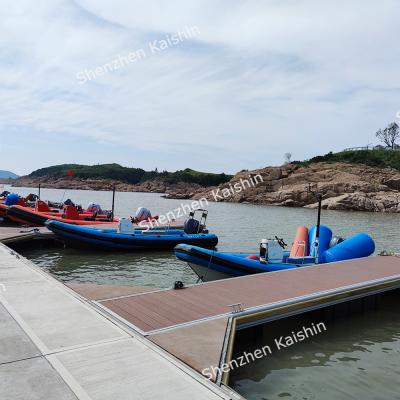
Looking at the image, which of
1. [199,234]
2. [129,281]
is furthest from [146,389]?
[199,234]

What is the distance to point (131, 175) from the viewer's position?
134 meters

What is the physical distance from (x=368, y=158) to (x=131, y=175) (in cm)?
7969

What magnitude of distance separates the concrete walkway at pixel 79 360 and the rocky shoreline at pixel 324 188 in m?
48.8

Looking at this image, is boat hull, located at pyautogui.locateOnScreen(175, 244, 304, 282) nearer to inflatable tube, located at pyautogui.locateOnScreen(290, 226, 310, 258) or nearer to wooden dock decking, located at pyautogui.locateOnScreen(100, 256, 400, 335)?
wooden dock decking, located at pyautogui.locateOnScreen(100, 256, 400, 335)

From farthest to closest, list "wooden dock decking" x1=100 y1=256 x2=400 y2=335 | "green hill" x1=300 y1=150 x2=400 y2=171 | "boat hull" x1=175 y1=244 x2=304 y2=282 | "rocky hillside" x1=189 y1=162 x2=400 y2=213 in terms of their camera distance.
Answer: "green hill" x1=300 y1=150 x2=400 y2=171
"rocky hillside" x1=189 y1=162 x2=400 y2=213
"boat hull" x1=175 y1=244 x2=304 y2=282
"wooden dock decking" x1=100 y1=256 x2=400 y2=335

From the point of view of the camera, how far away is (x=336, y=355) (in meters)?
6.70

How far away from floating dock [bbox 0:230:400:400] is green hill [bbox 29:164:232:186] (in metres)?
96.0

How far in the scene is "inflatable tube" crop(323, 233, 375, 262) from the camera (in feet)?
39.8

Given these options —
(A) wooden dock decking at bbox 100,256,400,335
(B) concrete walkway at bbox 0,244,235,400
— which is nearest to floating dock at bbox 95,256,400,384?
(A) wooden dock decking at bbox 100,256,400,335

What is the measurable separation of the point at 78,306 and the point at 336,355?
415 cm

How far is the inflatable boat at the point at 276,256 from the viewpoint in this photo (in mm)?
10391

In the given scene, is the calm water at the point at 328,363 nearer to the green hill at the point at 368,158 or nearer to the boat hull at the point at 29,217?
the boat hull at the point at 29,217

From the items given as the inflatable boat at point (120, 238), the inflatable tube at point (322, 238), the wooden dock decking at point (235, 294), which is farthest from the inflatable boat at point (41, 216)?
the wooden dock decking at point (235, 294)

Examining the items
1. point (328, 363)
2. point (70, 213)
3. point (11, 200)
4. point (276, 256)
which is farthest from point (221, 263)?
point (11, 200)
